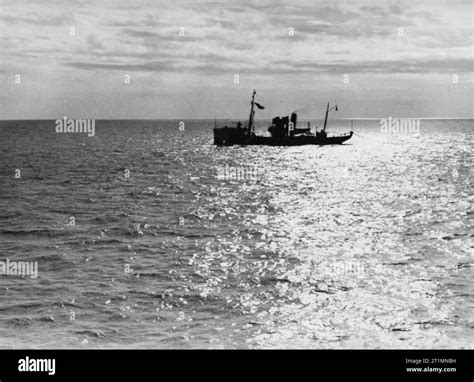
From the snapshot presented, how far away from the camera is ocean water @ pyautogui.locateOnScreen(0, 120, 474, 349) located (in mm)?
18344

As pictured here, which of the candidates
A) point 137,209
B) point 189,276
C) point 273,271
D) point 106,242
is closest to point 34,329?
point 189,276

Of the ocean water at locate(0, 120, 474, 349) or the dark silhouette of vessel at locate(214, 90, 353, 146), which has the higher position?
the dark silhouette of vessel at locate(214, 90, 353, 146)

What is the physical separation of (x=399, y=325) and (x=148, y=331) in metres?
8.52

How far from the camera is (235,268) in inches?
1041

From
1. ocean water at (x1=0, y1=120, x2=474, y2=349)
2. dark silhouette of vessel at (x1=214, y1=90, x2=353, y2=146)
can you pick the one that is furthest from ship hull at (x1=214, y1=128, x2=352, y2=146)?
ocean water at (x1=0, y1=120, x2=474, y2=349)

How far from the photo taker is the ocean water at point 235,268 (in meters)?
18.3

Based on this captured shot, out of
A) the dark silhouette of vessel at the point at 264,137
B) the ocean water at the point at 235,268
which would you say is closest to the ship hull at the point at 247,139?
the dark silhouette of vessel at the point at 264,137

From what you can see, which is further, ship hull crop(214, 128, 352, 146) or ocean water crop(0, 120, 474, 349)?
ship hull crop(214, 128, 352, 146)

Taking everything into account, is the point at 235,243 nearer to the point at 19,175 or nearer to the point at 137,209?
the point at 137,209

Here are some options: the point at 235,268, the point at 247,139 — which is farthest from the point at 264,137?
the point at 235,268

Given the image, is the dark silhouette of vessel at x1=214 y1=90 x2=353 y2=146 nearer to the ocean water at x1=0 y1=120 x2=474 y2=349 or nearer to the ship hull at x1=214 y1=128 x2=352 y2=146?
the ship hull at x1=214 y1=128 x2=352 y2=146

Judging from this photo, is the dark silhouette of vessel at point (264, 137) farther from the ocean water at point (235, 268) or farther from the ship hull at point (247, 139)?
the ocean water at point (235, 268)

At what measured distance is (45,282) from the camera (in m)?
24.6

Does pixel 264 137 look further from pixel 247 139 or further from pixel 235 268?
pixel 235 268
